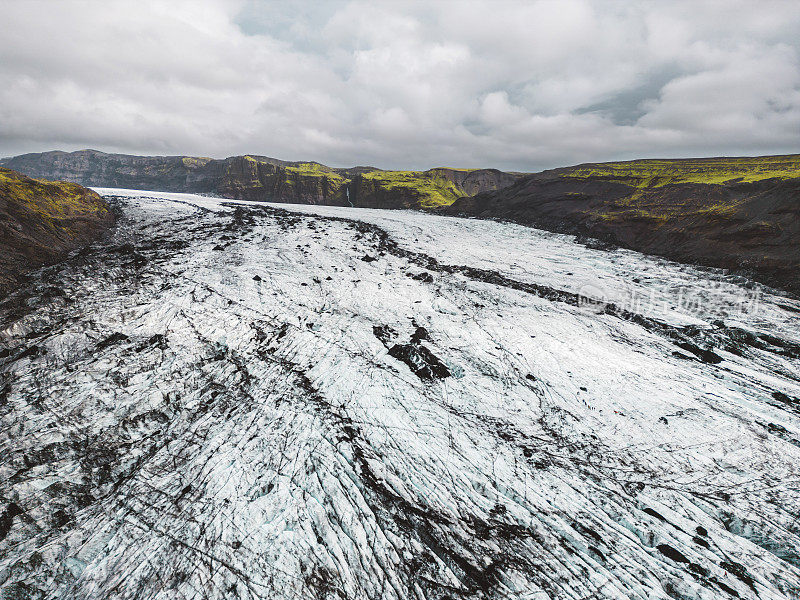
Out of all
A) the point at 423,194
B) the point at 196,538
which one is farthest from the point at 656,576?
the point at 423,194

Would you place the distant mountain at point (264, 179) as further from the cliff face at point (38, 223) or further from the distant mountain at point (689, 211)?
the cliff face at point (38, 223)

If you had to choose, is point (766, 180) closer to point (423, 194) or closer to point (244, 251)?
point (244, 251)

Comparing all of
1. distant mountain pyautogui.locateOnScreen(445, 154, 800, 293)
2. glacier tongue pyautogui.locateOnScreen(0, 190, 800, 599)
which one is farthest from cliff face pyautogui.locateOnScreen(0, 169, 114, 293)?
distant mountain pyautogui.locateOnScreen(445, 154, 800, 293)

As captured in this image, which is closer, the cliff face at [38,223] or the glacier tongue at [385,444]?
the glacier tongue at [385,444]

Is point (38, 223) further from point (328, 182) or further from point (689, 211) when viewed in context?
point (328, 182)

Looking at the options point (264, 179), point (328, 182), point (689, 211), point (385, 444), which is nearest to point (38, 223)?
point (385, 444)

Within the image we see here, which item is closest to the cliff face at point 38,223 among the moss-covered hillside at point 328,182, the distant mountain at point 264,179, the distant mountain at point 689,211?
the distant mountain at point 689,211
